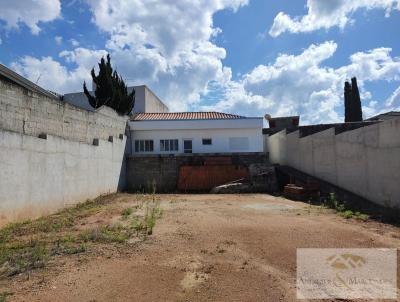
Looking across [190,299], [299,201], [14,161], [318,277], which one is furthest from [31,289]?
[299,201]

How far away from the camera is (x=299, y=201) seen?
44.9ft

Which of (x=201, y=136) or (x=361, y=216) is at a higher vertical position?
(x=201, y=136)

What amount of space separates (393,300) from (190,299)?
7.79ft

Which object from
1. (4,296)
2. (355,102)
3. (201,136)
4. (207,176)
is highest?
(355,102)

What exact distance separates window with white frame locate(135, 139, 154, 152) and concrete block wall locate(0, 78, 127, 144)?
17.9 ft

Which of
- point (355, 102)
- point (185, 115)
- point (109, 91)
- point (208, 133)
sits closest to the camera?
point (109, 91)

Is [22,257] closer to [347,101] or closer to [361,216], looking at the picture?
[361,216]

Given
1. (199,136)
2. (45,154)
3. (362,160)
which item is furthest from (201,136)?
(45,154)

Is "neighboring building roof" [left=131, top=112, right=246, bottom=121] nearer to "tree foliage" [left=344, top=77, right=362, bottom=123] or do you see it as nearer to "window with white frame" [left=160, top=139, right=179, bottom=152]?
"window with white frame" [left=160, top=139, right=179, bottom=152]

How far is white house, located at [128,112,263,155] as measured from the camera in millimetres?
22562

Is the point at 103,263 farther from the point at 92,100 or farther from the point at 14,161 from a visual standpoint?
the point at 92,100

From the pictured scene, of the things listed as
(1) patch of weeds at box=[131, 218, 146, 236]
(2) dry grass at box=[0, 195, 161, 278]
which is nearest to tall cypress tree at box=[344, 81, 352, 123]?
(2) dry grass at box=[0, 195, 161, 278]

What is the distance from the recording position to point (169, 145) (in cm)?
2291

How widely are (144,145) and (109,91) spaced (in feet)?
13.5
